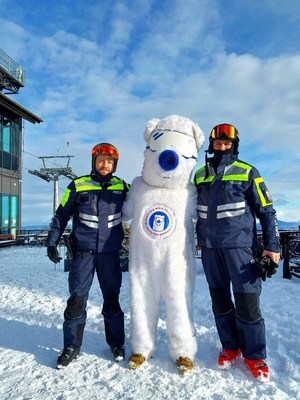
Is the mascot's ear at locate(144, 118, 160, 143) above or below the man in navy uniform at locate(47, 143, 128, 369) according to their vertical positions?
above

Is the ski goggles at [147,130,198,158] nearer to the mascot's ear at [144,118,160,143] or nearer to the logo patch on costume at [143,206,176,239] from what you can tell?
the mascot's ear at [144,118,160,143]

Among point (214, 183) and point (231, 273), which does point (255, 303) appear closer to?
point (231, 273)

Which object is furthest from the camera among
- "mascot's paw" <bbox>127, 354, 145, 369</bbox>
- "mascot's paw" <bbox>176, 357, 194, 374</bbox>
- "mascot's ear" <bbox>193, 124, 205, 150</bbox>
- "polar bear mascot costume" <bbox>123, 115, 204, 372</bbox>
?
"mascot's ear" <bbox>193, 124, 205, 150</bbox>

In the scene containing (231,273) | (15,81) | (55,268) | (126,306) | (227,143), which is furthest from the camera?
(15,81)

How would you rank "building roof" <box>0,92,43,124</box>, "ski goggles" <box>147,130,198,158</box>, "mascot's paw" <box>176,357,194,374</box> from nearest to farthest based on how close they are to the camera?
"mascot's paw" <box>176,357,194,374</box> → "ski goggles" <box>147,130,198,158</box> → "building roof" <box>0,92,43,124</box>

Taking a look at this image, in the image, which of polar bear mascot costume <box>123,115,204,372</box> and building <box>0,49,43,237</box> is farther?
building <box>0,49,43,237</box>

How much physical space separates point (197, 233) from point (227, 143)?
0.87 metres

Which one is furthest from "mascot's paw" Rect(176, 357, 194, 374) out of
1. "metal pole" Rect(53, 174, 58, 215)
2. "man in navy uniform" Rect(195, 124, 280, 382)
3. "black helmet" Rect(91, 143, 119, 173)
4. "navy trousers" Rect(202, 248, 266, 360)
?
"metal pole" Rect(53, 174, 58, 215)

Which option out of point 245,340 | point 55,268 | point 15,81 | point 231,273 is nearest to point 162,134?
point 231,273

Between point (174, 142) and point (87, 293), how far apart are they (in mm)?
1628

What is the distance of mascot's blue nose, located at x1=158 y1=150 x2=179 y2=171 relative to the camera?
3.02 m

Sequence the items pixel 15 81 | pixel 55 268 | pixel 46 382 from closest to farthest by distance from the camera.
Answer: pixel 46 382 < pixel 55 268 < pixel 15 81

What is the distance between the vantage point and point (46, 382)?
2.57 meters

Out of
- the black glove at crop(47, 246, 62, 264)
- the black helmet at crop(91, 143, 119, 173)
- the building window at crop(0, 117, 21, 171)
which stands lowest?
the black glove at crop(47, 246, 62, 264)
